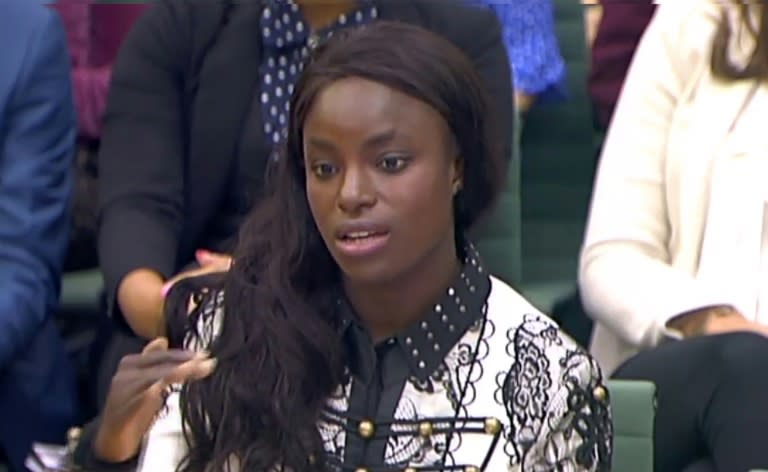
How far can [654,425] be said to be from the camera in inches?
80.2

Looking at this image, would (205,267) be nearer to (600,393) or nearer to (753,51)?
(600,393)

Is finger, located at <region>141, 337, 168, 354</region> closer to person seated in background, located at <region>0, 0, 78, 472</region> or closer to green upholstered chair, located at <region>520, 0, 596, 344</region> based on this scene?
person seated in background, located at <region>0, 0, 78, 472</region>

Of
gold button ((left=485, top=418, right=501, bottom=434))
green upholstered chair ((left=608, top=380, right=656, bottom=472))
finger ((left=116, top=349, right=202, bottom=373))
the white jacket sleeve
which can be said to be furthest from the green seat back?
gold button ((left=485, top=418, right=501, bottom=434))

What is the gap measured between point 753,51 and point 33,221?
0.95 metres

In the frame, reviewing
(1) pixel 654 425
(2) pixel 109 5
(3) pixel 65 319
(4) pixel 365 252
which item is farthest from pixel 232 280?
(2) pixel 109 5

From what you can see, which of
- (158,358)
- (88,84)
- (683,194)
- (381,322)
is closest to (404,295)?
(381,322)

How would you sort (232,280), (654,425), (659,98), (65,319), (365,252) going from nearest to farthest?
(365,252) → (232,280) → (654,425) → (659,98) → (65,319)

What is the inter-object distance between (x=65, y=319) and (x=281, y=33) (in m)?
0.57

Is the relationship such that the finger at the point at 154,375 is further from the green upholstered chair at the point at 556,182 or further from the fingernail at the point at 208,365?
the green upholstered chair at the point at 556,182

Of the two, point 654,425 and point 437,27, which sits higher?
point 437,27

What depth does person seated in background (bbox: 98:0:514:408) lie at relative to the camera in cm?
241

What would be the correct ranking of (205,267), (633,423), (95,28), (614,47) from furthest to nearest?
1. (614,47)
2. (95,28)
3. (205,267)
4. (633,423)

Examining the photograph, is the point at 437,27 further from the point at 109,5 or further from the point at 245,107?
the point at 109,5

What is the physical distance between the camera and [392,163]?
5.60ft
